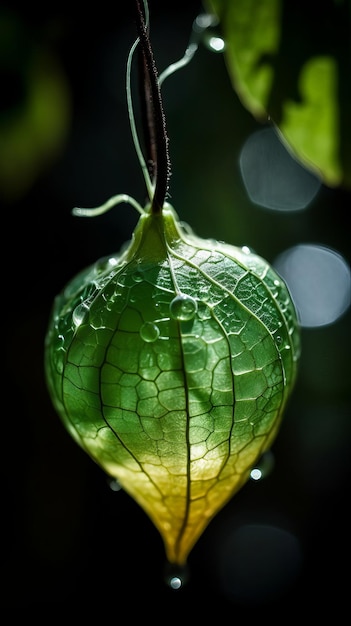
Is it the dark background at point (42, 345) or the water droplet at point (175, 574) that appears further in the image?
the dark background at point (42, 345)

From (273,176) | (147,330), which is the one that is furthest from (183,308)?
(273,176)

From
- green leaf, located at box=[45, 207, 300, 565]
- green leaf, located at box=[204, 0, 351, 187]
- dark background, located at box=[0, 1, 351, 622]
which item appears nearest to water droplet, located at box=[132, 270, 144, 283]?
green leaf, located at box=[45, 207, 300, 565]

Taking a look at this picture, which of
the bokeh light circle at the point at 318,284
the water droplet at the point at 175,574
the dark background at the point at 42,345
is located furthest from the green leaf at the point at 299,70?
the bokeh light circle at the point at 318,284

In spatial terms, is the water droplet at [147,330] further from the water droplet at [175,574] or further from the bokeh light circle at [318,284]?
the bokeh light circle at [318,284]

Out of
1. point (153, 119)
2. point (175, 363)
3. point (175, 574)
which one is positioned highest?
point (153, 119)

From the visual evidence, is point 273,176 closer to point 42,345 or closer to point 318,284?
point 318,284

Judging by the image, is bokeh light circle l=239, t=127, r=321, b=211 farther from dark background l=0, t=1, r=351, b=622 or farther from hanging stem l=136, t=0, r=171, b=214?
hanging stem l=136, t=0, r=171, b=214
